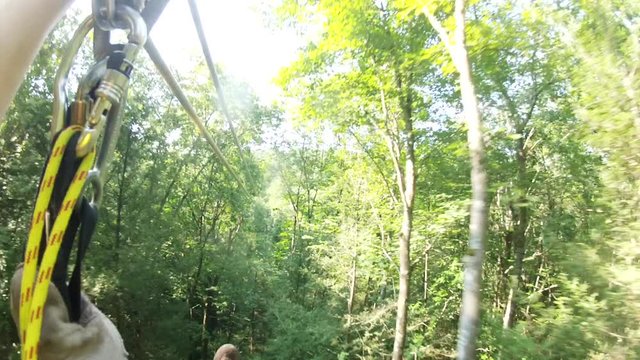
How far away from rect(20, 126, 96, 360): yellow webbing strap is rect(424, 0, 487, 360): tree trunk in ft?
5.17

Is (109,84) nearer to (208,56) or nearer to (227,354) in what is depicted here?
(208,56)

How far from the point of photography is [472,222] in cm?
209

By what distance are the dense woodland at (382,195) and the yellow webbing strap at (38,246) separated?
413mm

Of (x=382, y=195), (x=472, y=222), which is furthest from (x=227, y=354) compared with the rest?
(x=382, y=195)

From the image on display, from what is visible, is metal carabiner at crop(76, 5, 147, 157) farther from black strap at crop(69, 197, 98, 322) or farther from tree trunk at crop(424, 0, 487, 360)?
tree trunk at crop(424, 0, 487, 360)

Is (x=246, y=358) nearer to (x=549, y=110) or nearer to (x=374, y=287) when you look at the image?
(x=374, y=287)

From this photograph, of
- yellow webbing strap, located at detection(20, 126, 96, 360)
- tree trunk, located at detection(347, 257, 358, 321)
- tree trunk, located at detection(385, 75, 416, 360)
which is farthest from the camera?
tree trunk, located at detection(347, 257, 358, 321)

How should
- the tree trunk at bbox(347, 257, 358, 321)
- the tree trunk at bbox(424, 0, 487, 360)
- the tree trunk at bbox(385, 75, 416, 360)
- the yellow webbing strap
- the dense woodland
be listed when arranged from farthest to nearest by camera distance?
1. the tree trunk at bbox(347, 257, 358, 321)
2. the tree trunk at bbox(385, 75, 416, 360)
3. the dense woodland
4. the tree trunk at bbox(424, 0, 487, 360)
5. the yellow webbing strap

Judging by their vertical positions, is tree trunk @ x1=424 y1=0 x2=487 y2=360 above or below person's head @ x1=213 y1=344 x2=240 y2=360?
above

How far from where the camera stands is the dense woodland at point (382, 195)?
3.68 meters

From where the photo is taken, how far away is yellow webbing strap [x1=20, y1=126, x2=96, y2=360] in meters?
0.52

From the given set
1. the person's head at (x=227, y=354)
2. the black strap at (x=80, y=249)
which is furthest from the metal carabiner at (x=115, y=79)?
the person's head at (x=227, y=354)

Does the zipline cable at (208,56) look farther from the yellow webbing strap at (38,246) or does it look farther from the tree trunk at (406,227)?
the tree trunk at (406,227)

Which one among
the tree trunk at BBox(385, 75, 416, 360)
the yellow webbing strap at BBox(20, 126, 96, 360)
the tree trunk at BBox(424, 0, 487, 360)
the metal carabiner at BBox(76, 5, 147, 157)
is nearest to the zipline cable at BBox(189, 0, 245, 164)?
the metal carabiner at BBox(76, 5, 147, 157)
